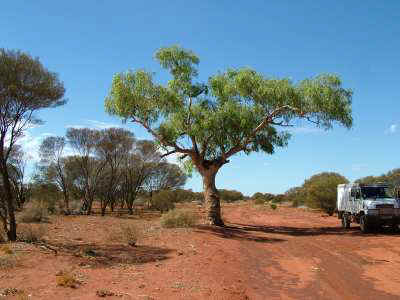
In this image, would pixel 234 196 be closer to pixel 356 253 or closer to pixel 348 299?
pixel 356 253

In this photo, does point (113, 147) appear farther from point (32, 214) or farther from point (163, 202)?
point (32, 214)

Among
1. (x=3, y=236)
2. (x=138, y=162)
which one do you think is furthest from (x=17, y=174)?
(x=3, y=236)

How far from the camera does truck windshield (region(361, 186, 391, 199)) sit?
79.6ft

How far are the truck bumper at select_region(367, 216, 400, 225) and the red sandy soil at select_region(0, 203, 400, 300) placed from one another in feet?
7.15

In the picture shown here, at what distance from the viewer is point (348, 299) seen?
974cm

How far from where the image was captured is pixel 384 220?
74.4 feet

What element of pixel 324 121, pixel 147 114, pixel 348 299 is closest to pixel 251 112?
pixel 324 121

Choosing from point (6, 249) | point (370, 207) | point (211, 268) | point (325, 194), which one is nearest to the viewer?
point (211, 268)

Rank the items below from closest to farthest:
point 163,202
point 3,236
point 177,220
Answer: point 3,236
point 177,220
point 163,202

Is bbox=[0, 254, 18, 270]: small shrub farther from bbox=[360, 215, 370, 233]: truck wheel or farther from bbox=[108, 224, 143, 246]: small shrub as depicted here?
bbox=[360, 215, 370, 233]: truck wheel

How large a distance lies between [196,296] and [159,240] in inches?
359

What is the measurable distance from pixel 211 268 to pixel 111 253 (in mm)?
3698

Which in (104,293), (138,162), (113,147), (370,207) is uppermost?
(113,147)

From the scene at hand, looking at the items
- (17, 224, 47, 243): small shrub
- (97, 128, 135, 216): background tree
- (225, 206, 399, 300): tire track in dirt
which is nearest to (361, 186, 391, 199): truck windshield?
(225, 206, 399, 300): tire track in dirt
